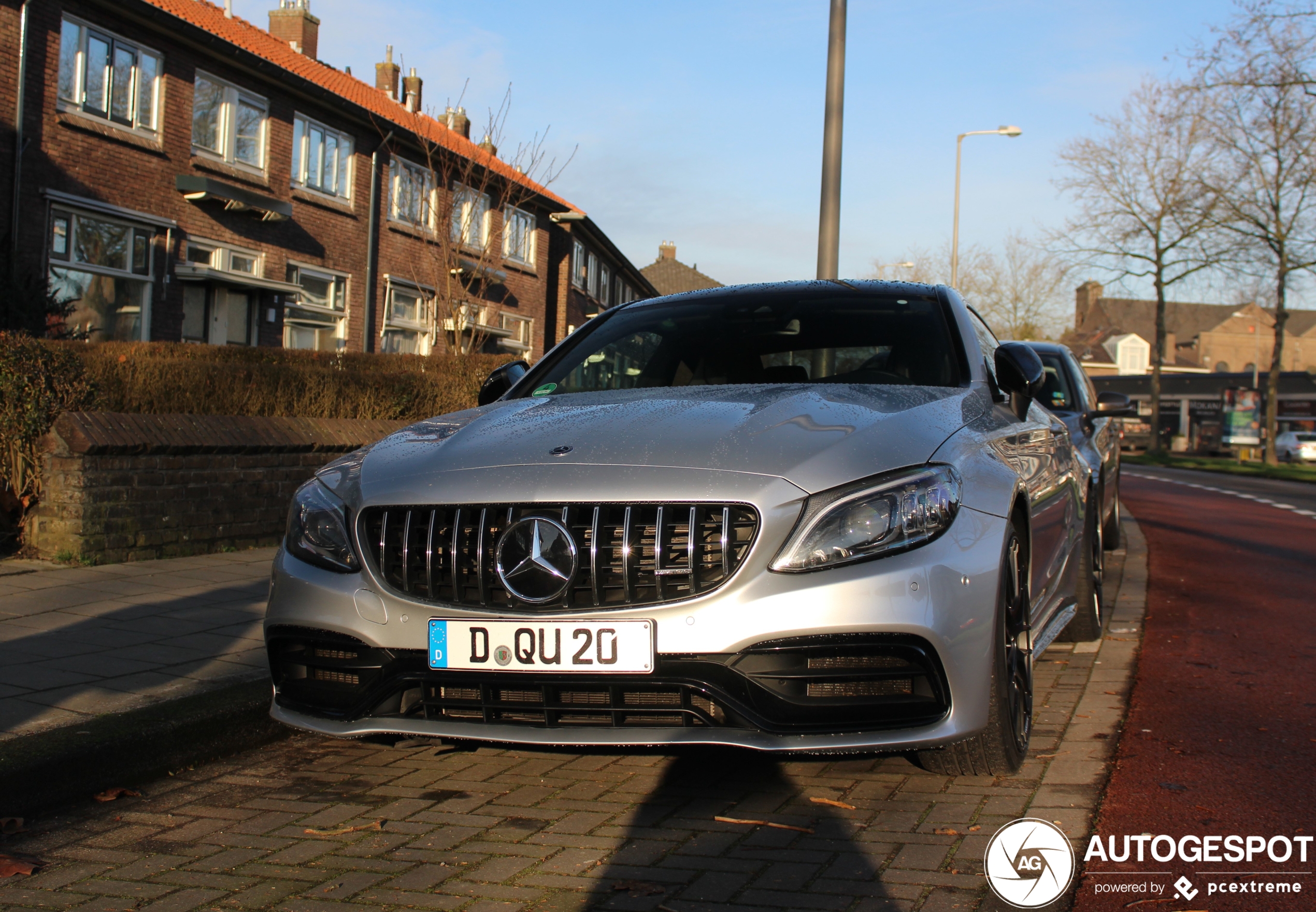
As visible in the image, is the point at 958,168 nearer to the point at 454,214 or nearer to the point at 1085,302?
the point at 454,214

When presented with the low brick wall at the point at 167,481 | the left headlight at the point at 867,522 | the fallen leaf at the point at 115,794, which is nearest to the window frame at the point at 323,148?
the low brick wall at the point at 167,481

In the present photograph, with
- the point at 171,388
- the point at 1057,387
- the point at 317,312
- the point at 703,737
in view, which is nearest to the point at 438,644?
the point at 703,737

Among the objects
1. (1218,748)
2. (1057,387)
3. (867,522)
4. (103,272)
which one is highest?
(103,272)

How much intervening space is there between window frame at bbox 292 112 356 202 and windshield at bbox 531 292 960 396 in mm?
20414

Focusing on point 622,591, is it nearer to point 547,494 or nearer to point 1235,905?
point 547,494

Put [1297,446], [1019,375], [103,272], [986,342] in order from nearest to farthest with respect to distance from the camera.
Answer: [1019,375] < [986,342] < [103,272] < [1297,446]

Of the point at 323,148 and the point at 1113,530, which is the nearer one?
the point at 1113,530

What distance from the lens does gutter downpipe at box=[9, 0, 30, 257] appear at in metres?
17.0

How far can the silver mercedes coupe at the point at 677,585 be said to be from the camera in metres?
3.05

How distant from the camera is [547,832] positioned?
3.35 metres

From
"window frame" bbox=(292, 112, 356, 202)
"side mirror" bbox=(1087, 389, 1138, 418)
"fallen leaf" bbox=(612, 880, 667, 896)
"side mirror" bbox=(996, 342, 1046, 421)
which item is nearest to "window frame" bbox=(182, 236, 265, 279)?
"window frame" bbox=(292, 112, 356, 202)

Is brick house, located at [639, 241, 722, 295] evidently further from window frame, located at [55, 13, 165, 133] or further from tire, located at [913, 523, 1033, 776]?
tire, located at [913, 523, 1033, 776]

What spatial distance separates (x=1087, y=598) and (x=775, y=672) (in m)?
3.46

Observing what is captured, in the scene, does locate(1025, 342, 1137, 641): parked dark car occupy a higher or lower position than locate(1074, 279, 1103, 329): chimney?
lower
